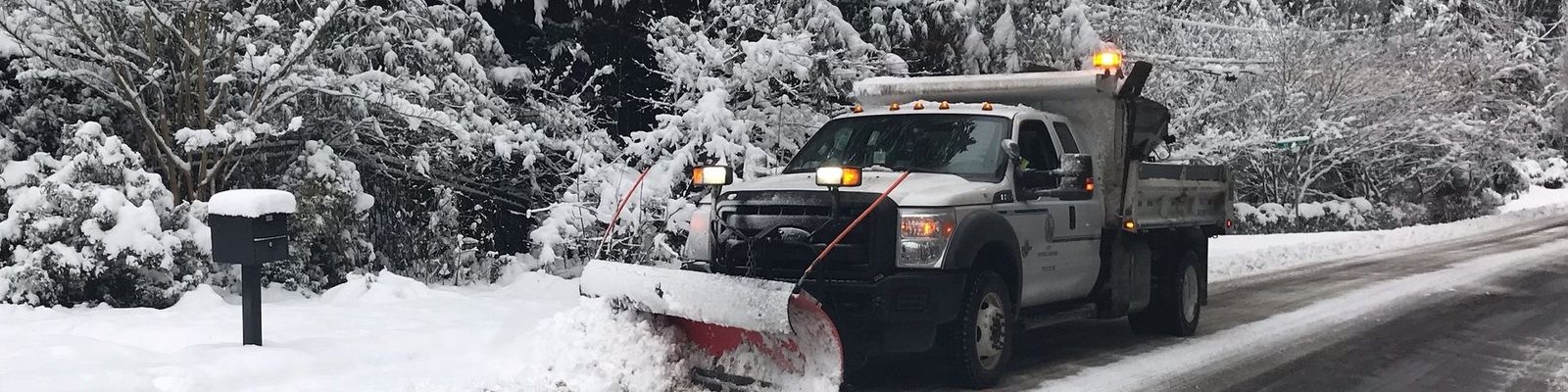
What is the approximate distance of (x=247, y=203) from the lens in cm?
714

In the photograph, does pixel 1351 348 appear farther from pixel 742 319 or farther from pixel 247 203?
pixel 247 203

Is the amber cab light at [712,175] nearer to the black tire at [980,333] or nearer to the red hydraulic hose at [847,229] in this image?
the red hydraulic hose at [847,229]

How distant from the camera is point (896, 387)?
23.8 feet

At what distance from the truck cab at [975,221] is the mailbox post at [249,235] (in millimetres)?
2499

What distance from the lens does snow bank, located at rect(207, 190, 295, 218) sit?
7137mm

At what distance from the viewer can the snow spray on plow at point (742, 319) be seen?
6.12m

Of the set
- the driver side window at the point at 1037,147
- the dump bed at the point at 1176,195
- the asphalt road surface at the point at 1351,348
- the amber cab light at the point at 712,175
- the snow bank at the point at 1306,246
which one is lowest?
the asphalt road surface at the point at 1351,348

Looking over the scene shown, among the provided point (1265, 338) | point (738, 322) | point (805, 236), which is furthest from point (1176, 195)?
point (738, 322)

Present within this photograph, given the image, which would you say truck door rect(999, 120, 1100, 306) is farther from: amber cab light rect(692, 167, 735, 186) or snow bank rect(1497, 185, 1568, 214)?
snow bank rect(1497, 185, 1568, 214)

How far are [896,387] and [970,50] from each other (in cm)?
743

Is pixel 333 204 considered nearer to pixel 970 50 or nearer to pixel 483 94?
pixel 483 94

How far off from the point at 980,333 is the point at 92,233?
237 inches

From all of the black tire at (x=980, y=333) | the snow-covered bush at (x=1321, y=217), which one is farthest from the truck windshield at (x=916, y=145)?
the snow-covered bush at (x=1321, y=217)

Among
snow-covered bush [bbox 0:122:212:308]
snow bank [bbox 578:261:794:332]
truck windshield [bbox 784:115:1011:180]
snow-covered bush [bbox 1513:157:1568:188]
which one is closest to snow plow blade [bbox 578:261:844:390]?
snow bank [bbox 578:261:794:332]
